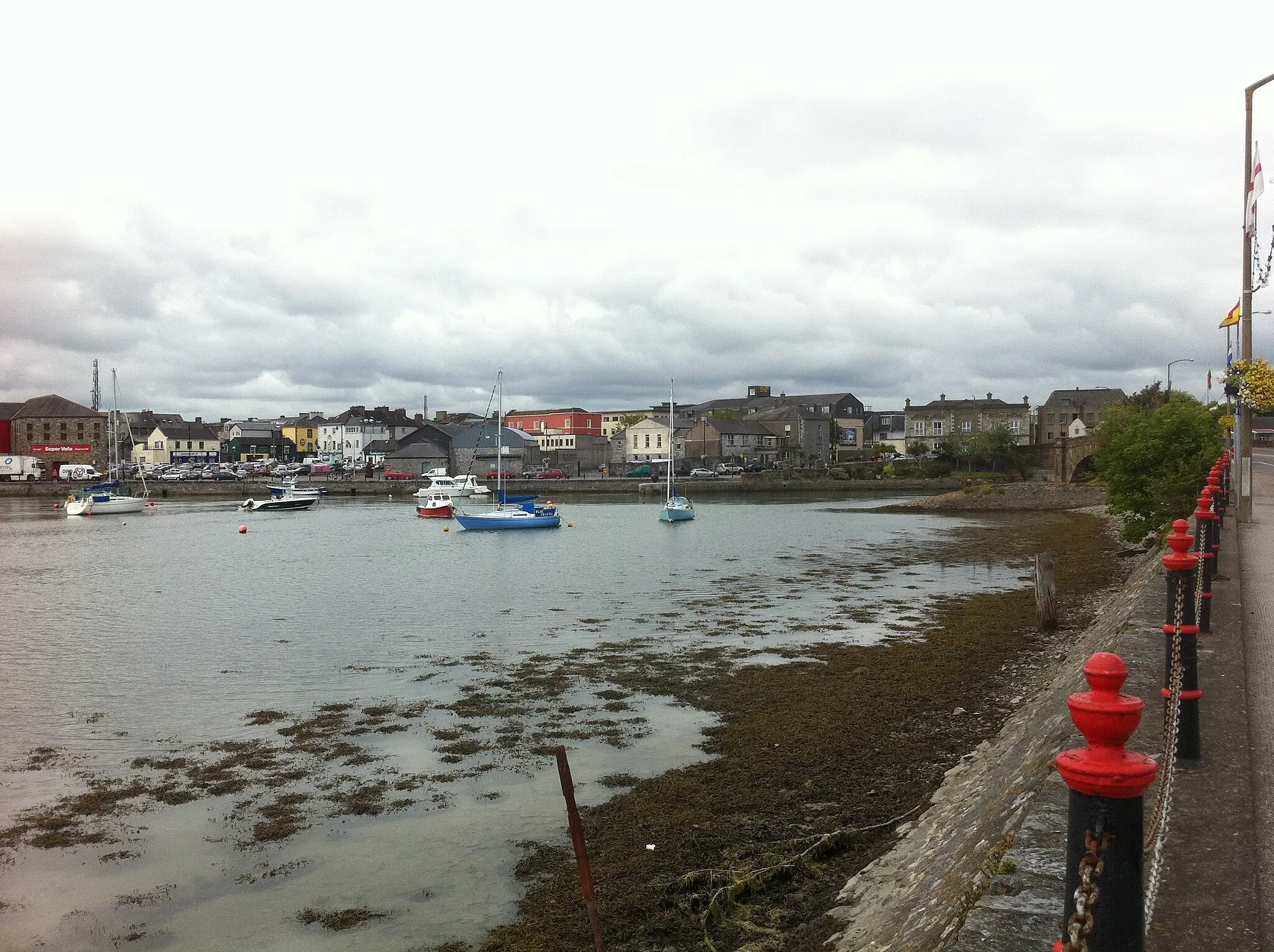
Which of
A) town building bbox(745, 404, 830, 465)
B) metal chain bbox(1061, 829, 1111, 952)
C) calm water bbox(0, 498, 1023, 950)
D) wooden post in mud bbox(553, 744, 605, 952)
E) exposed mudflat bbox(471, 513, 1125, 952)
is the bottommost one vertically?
calm water bbox(0, 498, 1023, 950)

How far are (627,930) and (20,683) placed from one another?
18.5 metres

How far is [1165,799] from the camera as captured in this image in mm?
5320

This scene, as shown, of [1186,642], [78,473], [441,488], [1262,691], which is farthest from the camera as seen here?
[78,473]

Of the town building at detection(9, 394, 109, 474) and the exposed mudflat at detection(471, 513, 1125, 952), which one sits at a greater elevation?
the town building at detection(9, 394, 109, 474)

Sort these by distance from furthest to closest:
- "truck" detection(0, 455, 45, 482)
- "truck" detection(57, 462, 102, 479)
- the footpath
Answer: "truck" detection(0, 455, 45, 482), "truck" detection(57, 462, 102, 479), the footpath

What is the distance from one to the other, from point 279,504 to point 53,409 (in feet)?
231

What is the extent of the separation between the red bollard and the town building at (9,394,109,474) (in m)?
153

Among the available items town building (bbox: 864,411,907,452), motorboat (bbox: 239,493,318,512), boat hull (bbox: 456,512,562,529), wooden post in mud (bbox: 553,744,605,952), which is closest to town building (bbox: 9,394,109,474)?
motorboat (bbox: 239,493,318,512)

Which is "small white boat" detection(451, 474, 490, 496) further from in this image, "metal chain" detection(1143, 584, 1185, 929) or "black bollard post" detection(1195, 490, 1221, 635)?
"metal chain" detection(1143, 584, 1185, 929)

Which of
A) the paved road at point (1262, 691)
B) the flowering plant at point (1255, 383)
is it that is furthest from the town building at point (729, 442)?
the paved road at point (1262, 691)

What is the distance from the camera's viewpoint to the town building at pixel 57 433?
136000 mm

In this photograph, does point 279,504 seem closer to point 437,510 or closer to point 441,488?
A: point 441,488

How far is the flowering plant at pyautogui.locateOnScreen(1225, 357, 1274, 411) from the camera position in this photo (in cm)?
2003

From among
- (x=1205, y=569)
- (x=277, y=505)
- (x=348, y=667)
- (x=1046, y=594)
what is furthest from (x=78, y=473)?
(x=1205, y=569)
